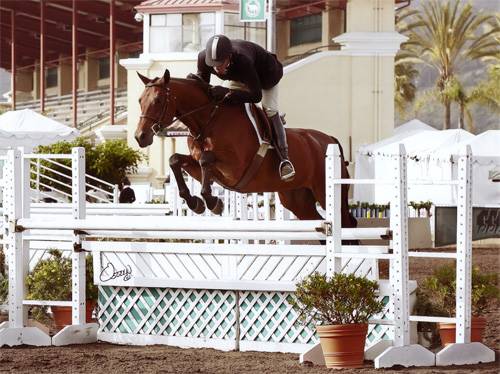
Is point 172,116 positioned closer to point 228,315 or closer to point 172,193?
→ point 228,315

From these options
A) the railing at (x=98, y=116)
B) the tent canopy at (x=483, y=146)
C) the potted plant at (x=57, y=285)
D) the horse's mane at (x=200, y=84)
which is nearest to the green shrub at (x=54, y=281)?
the potted plant at (x=57, y=285)

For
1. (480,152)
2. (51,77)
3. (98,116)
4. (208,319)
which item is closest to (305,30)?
(98,116)

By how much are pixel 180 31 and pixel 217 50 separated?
1122 inches

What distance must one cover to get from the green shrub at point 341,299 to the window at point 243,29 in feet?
95.7

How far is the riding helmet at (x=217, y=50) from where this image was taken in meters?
9.30

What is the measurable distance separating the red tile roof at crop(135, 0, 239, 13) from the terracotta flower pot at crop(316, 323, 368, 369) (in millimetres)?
29290

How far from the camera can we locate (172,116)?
30.6ft

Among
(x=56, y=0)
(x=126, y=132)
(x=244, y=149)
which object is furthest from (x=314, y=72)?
(x=244, y=149)

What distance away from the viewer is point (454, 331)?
8242mm

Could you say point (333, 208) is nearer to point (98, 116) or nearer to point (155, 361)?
point (155, 361)

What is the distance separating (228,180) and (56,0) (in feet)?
122

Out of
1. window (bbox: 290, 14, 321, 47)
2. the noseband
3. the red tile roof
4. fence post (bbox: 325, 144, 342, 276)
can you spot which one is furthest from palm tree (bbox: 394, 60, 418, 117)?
fence post (bbox: 325, 144, 342, 276)

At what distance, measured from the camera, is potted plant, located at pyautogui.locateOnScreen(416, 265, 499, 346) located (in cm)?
821

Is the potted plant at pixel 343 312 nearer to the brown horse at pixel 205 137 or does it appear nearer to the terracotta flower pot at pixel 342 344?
the terracotta flower pot at pixel 342 344
